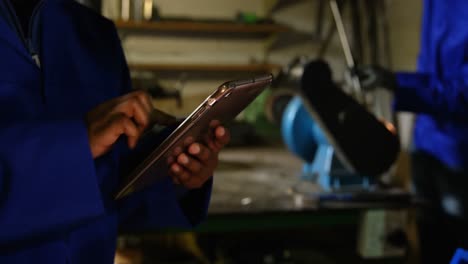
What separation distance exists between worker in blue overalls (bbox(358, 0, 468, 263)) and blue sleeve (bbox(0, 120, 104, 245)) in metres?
1.14

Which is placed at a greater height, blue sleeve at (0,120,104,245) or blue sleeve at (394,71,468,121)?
blue sleeve at (0,120,104,245)

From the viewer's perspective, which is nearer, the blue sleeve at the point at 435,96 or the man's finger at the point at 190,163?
the man's finger at the point at 190,163

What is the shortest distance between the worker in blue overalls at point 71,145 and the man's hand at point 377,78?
2.66 ft

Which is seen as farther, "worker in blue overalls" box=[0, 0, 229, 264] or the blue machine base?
the blue machine base

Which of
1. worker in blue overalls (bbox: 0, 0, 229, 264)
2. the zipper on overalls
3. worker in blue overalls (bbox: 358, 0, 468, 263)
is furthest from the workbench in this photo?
the zipper on overalls

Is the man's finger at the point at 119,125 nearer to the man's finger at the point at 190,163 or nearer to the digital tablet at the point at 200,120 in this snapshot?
the digital tablet at the point at 200,120

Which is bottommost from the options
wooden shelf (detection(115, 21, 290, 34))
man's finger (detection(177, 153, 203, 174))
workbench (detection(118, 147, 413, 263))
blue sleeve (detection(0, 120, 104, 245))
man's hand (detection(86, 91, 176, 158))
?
wooden shelf (detection(115, 21, 290, 34))

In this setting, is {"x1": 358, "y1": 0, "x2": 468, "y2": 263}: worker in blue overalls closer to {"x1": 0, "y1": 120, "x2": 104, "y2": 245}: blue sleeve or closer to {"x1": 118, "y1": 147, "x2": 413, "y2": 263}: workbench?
{"x1": 118, "y1": 147, "x2": 413, "y2": 263}: workbench

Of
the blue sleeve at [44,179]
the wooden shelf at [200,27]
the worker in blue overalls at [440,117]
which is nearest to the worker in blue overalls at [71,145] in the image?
the blue sleeve at [44,179]

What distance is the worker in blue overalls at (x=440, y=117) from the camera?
5.05 feet

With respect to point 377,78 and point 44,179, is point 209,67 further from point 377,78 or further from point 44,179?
point 44,179

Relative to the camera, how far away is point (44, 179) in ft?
2.05

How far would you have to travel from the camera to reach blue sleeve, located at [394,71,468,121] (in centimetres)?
150

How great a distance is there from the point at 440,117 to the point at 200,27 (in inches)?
86.1
